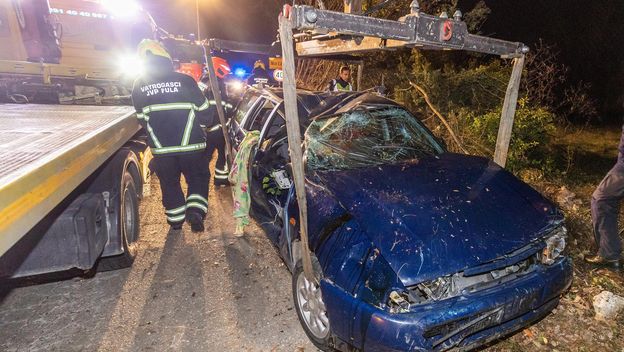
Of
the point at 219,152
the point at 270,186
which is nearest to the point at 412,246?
the point at 270,186

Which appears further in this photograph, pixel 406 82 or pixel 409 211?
pixel 406 82

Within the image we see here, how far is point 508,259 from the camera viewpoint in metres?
2.25

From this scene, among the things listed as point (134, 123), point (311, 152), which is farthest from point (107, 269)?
point (311, 152)

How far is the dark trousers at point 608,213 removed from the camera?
10.8ft

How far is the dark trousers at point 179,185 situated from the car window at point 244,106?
4.00 feet

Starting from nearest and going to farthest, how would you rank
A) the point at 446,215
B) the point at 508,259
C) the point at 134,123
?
the point at 508,259 → the point at 446,215 → the point at 134,123

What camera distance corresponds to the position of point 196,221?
14.3 ft

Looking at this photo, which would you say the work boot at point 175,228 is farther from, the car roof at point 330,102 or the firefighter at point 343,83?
the firefighter at point 343,83

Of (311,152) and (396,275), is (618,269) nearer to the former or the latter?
(396,275)

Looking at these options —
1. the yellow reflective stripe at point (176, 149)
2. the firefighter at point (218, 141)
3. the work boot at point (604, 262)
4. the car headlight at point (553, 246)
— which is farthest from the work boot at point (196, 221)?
the work boot at point (604, 262)

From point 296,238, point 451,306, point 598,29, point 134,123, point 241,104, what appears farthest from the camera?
point 598,29

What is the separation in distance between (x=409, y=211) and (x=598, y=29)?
39.3 feet

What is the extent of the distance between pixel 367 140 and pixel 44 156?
2.41 m

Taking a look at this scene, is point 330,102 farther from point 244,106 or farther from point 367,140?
point 244,106
